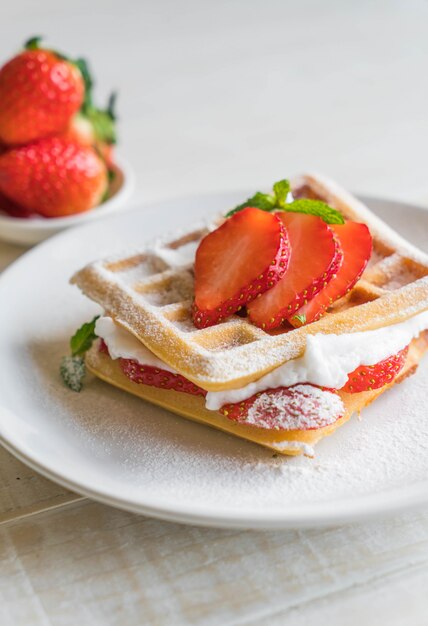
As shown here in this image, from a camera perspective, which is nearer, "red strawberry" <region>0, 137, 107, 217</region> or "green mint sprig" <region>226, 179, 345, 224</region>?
"green mint sprig" <region>226, 179, 345, 224</region>

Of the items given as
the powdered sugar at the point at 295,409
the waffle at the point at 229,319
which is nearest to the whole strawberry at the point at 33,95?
the waffle at the point at 229,319

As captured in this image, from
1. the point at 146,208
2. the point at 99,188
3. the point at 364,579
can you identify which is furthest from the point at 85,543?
the point at 99,188

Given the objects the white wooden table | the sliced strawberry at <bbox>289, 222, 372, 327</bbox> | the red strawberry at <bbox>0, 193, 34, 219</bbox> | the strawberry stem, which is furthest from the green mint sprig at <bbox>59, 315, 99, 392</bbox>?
the strawberry stem

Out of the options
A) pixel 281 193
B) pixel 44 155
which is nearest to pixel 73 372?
pixel 281 193

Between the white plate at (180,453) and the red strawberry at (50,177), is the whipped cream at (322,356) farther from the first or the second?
the red strawberry at (50,177)

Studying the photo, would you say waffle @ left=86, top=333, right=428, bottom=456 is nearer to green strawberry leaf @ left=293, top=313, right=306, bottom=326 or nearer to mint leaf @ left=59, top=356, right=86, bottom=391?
mint leaf @ left=59, top=356, right=86, bottom=391

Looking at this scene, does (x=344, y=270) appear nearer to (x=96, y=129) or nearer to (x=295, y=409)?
(x=295, y=409)
